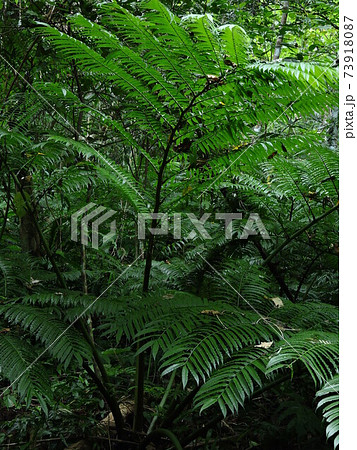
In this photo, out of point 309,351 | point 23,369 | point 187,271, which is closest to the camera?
point 309,351

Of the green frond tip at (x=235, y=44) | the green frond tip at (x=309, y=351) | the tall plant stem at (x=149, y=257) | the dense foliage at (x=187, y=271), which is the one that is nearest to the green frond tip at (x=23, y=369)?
the dense foliage at (x=187, y=271)

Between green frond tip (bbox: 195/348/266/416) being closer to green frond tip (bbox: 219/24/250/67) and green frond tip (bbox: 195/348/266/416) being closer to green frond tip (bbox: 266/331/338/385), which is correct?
green frond tip (bbox: 266/331/338/385)

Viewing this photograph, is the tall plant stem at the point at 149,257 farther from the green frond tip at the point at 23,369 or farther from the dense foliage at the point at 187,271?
the green frond tip at the point at 23,369

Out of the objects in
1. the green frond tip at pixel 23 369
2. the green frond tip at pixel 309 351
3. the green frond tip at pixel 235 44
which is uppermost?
the green frond tip at pixel 235 44

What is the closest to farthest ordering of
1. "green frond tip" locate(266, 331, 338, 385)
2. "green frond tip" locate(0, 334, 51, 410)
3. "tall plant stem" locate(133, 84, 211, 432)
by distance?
"green frond tip" locate(266, 331, 338, 385) < "green frond tip" locate(0, 334, 51, 410) < "tall plant stem" locate(133, 84, 211, 432)

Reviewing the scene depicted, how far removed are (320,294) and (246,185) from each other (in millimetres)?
654

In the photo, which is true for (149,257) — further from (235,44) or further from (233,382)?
(235,44)

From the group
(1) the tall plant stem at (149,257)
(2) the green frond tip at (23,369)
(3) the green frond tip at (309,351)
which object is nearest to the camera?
(3) the green frond tip at (309,351)

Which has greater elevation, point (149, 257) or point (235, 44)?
point (235, 44)

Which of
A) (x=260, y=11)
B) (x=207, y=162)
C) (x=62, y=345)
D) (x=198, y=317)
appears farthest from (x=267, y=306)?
(x=260, y=11)

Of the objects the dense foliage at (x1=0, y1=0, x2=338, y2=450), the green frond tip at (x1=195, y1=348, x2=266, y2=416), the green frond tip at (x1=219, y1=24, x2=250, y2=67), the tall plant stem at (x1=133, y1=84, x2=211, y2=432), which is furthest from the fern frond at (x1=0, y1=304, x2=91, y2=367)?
the green frond tip at (x1=219, y1=24, x2=250, y2=67)

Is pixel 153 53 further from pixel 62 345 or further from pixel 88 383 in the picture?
pixel 88 383

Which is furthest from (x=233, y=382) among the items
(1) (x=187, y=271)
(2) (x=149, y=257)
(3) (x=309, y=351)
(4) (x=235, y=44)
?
(1) (x=187, y=271)

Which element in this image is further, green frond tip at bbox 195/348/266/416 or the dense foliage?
the dense foliage
